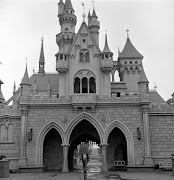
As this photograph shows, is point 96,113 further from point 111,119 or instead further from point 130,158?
point 130,158

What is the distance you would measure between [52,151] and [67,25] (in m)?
23.7

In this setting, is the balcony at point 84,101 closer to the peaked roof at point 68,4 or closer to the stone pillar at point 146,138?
the stone pillar at point 146,138

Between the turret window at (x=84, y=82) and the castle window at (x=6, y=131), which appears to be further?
the turret window at (x=84, y=82)

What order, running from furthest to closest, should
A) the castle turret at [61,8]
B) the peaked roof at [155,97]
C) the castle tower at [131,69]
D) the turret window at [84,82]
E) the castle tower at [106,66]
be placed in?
the castle turret at [61,8] → the peaked roof at [155,97] → the castle tower at [131,69] → the turret window at [84,82] → the castle tower at [106,66]

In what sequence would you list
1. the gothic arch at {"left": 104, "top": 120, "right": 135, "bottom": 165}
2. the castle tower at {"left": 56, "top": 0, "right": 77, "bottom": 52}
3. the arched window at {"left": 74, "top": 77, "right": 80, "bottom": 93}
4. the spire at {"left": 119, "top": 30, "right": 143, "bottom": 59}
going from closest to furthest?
the gothic arch at {"left": 104, "top": 120, "right": 135, "bottom": 165} → the arched window at {"left": 74, "top": 77, "right": 80, "bottom": 93} → the spire at {"left": 119, "top": 30, "right": 143, "bottom": 59} → the castle tower at {"left": 56, "top": 0, "right": 77, "bottom": 52}

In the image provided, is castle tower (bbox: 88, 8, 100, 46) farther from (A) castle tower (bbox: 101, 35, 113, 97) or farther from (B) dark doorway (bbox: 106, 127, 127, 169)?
(B) dark doorway (bbox: 106, 127, 127, 169)

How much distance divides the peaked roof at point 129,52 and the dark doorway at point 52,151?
19961 mm

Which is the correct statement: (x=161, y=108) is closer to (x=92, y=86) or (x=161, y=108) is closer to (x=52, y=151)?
(x=92, y=86)

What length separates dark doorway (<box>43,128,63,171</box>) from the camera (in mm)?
30609

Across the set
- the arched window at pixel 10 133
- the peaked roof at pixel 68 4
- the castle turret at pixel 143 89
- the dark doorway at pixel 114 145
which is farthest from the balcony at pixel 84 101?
the peaked roof at pixel 68 4

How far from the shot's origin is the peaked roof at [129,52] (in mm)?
44909

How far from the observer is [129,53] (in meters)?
46.0

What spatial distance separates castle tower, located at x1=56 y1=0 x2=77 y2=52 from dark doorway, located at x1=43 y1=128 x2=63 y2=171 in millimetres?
18428

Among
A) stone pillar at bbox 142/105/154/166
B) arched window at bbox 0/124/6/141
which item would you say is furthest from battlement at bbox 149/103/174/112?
arched window at bbox 0/124/6/141
